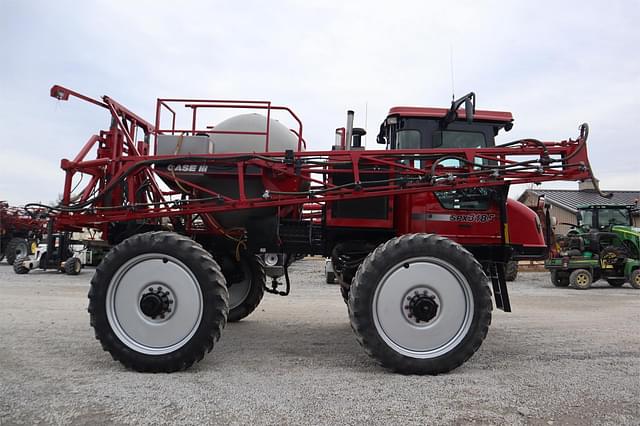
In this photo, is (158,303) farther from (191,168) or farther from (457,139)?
(457,139)

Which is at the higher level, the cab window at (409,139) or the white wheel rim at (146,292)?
the cab window at (409,139)

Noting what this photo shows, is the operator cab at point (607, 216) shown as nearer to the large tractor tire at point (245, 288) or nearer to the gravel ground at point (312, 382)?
the gravel ground at point (312, 382)

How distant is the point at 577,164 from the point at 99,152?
17.8ft

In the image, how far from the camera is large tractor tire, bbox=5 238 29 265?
2300cm

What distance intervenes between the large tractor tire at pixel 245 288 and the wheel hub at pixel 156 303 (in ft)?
7.45

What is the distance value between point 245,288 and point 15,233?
2267 centimetres

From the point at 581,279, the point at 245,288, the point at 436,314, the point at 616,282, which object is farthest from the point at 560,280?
the point at 436,314

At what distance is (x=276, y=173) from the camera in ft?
17.5

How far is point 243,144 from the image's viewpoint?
222 inches

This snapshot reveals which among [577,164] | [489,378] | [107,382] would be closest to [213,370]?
[107,382]

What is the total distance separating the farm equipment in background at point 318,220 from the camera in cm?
452

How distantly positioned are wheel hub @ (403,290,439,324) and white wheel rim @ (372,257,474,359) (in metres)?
0.03

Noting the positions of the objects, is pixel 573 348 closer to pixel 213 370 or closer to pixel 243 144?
pixel 213 370

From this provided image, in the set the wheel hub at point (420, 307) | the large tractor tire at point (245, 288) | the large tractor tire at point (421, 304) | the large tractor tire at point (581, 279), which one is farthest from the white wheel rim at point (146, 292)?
the large tractor tire at point (581, 279)
